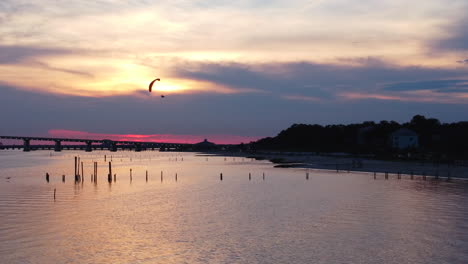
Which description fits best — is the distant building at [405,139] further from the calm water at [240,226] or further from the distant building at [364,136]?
the calm water at [240,226]

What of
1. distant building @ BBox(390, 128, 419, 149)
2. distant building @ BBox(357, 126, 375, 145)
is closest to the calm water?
distant building @ BBox(390, 128, 419, 149)

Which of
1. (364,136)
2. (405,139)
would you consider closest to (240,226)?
(405,139)

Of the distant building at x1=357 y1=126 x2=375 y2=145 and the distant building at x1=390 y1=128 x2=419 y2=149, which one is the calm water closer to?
the distant building at x1=390 y1=128 x2=419 y2=149

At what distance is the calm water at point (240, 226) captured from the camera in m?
27.6

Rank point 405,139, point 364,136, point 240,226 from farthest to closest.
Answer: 1. point 364,136
2. point 405,139
3. point 240,226

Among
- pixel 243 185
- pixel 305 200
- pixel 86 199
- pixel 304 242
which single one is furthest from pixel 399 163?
pixel 304 242

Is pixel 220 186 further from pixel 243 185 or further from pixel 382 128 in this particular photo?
pixel 382 128

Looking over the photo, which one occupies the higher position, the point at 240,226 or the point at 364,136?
the point at 364,136

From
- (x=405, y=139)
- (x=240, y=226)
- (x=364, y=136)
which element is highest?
(x=364, y=136)

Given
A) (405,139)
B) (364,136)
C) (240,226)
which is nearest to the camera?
(240,226)

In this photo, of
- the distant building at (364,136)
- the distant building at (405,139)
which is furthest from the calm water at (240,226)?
the distant building at (364,136)

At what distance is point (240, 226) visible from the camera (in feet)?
121

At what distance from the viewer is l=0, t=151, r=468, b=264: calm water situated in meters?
27.6

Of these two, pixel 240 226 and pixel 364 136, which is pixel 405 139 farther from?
pixel 240 226
